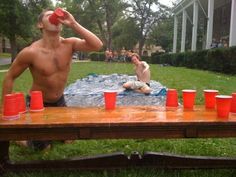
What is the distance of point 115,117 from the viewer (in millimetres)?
3010

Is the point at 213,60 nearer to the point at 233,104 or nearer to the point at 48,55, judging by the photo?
the point at 48,55

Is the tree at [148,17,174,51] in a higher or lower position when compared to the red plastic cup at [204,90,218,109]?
higher

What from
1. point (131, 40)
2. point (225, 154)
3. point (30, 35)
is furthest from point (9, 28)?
point (225, 154)

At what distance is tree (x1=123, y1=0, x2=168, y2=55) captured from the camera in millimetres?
53281

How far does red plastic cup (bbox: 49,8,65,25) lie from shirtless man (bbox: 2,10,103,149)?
72 mm

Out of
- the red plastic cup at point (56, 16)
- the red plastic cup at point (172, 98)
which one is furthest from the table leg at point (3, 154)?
the red plastic cup at point (172, 98)

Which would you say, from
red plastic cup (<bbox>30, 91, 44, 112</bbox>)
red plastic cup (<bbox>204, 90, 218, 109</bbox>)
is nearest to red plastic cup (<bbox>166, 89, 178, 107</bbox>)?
red plastic cup (<bbox>204, 90, 218, 109</bbox>)

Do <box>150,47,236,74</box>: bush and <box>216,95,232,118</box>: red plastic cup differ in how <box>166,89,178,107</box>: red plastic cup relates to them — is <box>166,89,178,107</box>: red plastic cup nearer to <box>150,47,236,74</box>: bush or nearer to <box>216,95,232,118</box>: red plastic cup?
<box>216,95,232,118</box>: red plastic cup

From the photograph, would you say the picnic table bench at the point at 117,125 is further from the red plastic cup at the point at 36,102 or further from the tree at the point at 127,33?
the tree at the point at 127,33

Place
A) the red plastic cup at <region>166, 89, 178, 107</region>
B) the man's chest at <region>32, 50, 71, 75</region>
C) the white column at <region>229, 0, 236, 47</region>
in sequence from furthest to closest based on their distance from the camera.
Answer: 1. the white column at <region>229, 0, 236, 47</region>
2. the man's chest at <region>32, 50, 71, 75</region>
3. the red plastic cup at <region>166, 89, 178, 107</region>

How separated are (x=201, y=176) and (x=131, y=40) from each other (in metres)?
53.2

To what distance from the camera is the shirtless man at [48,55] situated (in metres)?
3.83

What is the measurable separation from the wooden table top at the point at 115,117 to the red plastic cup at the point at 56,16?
86 centimetres

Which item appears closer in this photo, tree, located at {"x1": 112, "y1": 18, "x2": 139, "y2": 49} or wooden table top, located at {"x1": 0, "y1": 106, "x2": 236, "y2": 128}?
wooden table top, located at {"x1": 0, "y1": 106, "x2": 236, "y2": 128}
